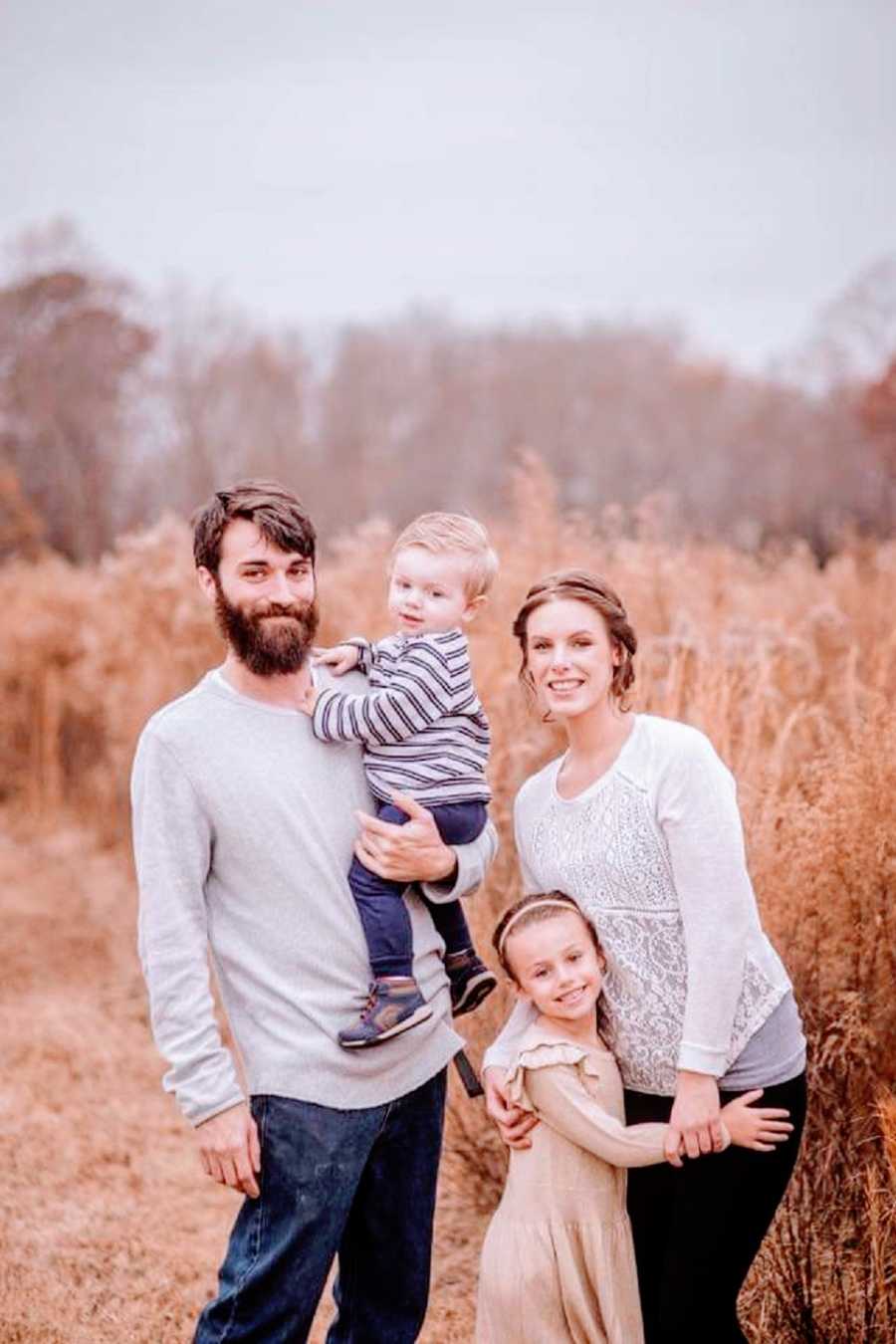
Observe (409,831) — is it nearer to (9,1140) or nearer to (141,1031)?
(9,1140)

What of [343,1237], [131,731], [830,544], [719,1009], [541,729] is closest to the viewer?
[719,1009]

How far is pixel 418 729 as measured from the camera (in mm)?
2719

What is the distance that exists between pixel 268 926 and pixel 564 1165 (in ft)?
2.59

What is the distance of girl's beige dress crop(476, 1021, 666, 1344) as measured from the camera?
256 cm

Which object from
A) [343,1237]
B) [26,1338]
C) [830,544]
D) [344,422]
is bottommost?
[26,1338]

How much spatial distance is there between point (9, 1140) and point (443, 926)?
340cm

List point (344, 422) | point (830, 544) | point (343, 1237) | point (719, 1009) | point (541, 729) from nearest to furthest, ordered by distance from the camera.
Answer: point (719, 1009), point (343, 1237), point (541, 729), point (830, 544), point (344, 422)

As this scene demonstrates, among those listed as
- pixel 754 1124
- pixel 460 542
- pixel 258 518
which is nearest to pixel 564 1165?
pixel 754 1124

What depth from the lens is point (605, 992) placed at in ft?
8.66

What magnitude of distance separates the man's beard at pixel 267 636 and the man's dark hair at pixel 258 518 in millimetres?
115

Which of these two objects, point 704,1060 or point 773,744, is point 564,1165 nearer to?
point 704,1060

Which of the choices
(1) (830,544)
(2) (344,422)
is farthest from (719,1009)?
(2) (344,422)

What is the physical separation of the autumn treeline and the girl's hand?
811 cm

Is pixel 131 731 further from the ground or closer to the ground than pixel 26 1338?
further from the ground
